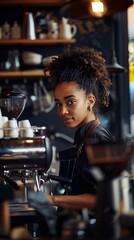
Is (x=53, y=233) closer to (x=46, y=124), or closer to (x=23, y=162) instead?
(x=23, y=162)

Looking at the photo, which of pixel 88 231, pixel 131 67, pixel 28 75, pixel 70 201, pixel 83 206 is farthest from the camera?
pixel 131 67

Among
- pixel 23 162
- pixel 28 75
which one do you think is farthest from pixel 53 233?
pixel 28 75

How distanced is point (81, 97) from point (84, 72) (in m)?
0.14

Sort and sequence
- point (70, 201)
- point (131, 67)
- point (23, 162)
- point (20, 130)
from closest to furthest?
point (70, 201)
point (23, 162)
point (20, 130)
point (131, 67)

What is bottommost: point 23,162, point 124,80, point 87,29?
point 23,162

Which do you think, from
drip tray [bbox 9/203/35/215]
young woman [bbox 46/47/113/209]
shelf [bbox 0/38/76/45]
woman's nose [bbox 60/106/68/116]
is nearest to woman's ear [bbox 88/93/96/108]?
young woman [bbox 46/47/113/209]

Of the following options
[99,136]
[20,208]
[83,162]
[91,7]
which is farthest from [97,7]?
[20,208]

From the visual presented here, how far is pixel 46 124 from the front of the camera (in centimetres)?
569

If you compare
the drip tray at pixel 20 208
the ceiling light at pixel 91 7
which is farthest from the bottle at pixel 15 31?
the drip tray at pixel 20 208

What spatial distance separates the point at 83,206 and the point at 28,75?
12.0 ft

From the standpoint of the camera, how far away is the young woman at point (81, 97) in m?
2.43

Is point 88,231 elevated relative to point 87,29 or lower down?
lower down

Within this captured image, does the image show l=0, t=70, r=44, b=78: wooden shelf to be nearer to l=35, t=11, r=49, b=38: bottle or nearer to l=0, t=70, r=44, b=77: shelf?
l=0, t=70, r=44, b=77: shelf

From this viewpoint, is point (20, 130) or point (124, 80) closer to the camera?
point (20, 130)
